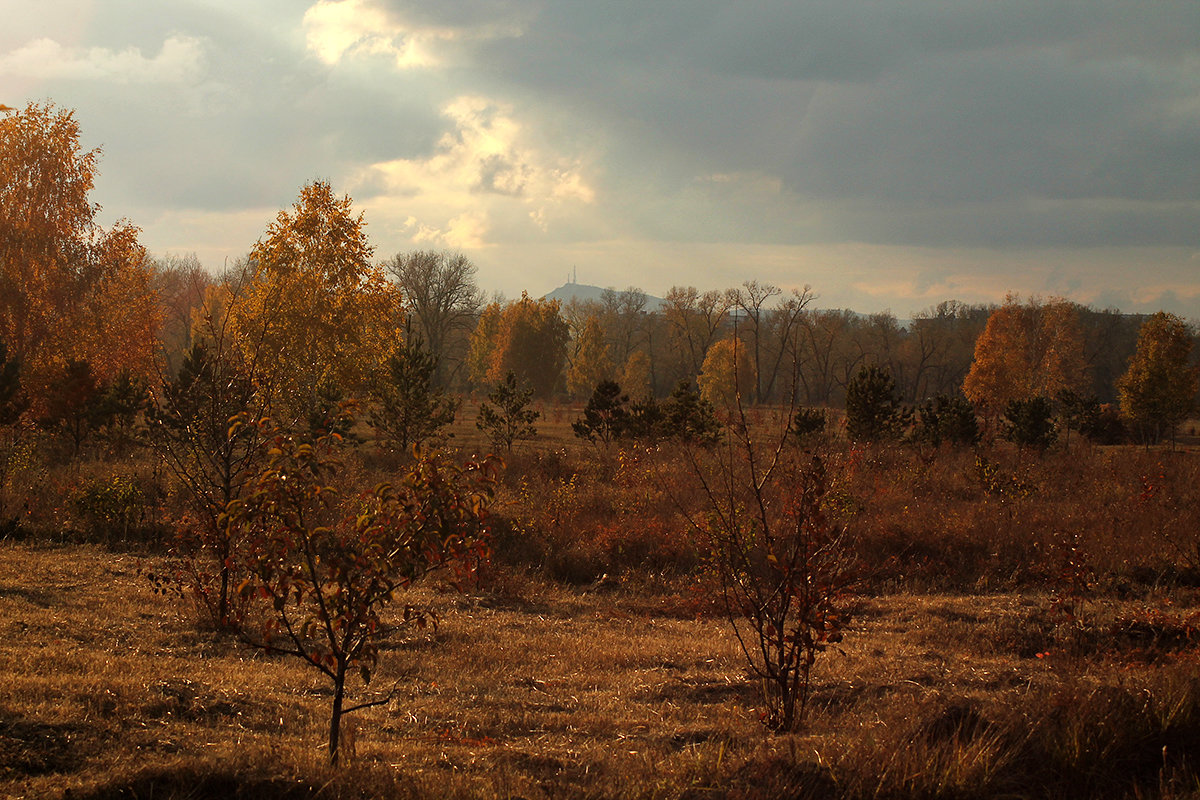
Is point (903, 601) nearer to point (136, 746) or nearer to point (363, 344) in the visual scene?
point (136, 746)

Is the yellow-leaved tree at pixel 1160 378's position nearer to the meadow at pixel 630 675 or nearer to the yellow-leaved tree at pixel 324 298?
the meadow at pixel 630 675

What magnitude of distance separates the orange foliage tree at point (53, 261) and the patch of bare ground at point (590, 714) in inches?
781

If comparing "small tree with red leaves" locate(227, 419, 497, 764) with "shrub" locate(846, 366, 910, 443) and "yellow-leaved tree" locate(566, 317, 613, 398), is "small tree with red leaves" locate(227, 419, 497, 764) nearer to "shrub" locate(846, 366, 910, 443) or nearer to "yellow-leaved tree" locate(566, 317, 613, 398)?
"shrub" locate(846, 366, 910, 443)

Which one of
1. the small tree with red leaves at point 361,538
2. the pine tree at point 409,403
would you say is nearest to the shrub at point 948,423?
the pine tree at point 409,403

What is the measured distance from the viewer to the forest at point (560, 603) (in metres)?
3.95

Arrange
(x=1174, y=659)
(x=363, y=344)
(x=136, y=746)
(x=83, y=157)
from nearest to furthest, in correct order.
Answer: (x=136, y=746) → (x=1174, y=659) → (x=363, y=344) → (x=83, y=157)

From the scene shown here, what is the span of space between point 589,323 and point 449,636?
165 ft

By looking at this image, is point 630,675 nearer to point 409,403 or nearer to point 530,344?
point 409,403

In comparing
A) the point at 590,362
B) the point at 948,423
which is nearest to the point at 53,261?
the point at 948,423

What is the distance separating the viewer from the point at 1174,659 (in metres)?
6.21

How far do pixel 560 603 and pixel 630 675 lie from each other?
11.6ft

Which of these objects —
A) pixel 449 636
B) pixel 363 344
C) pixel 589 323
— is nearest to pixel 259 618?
pixel 449 636

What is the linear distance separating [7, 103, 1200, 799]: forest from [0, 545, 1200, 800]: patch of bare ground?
0.09ft

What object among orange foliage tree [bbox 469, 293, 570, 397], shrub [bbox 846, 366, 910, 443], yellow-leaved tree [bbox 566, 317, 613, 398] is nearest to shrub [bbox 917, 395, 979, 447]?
shrub [bbox 846, 366, 910, 443]
